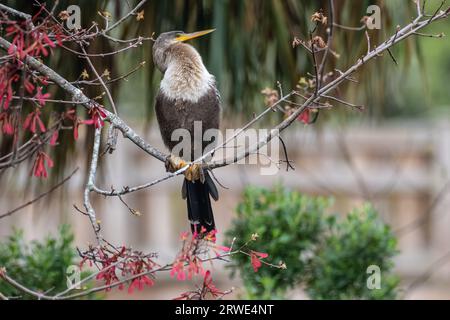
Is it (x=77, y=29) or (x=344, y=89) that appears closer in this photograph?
(x=77, y=29)

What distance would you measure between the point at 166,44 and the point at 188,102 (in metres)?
0.20

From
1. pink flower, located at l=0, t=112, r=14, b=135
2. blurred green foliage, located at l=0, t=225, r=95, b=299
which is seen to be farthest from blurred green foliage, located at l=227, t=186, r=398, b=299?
pink flower, located at l=0, t=112, r=14, b=135

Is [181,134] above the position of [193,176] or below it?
above

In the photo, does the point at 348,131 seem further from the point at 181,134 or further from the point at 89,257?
the point at 89,257

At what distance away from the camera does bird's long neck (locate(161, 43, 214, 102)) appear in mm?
2539

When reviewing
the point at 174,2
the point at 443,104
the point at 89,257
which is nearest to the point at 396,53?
the point at 174,2

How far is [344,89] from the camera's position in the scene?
3.60m

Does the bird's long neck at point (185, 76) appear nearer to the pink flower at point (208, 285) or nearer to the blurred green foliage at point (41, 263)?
the pink flower at point (208, 285)

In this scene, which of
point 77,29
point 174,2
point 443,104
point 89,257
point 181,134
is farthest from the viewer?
point 443,104

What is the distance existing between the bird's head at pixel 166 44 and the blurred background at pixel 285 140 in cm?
31

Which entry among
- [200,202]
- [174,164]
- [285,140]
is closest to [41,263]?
[174,164]

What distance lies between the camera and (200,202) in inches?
97.7

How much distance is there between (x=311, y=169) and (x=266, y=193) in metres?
2.56
